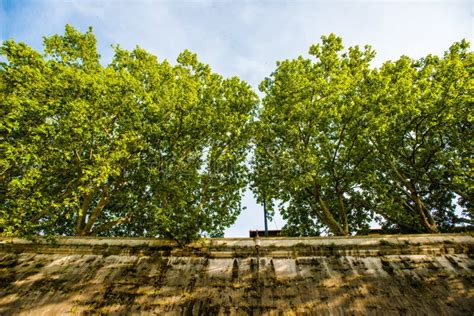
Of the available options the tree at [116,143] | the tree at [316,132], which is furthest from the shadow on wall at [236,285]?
the tree at [316,132]

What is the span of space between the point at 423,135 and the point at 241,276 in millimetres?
10718

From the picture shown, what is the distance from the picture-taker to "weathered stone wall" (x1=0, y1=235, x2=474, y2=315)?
5871mm

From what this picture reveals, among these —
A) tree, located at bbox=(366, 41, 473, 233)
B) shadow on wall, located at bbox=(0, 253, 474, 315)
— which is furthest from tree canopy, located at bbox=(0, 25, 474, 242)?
shadow on wall, located at bbox=(0, 253, 474, 315)

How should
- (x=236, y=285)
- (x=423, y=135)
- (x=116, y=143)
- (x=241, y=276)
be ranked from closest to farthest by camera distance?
(x=236, y=285), (x=241, y=276), (x=116, y=143), (x=423, y=135)

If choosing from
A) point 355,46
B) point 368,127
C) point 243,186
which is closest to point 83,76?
point 243,186

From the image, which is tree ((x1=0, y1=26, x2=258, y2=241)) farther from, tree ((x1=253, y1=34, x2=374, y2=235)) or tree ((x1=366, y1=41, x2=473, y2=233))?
tree ((x1=366, y1=41, x2=473, y2=233))

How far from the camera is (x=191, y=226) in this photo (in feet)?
26.1

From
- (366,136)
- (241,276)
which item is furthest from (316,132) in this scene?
(241,276)

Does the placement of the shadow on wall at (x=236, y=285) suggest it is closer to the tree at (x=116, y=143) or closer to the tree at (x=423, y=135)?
the tree at (x=116, y=143)

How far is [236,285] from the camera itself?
652cm

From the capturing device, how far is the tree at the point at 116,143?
8.27 meters

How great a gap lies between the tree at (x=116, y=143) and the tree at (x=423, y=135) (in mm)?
6481

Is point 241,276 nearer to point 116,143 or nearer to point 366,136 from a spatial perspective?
point 116,143

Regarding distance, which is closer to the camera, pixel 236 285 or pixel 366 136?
pixel 236 285
